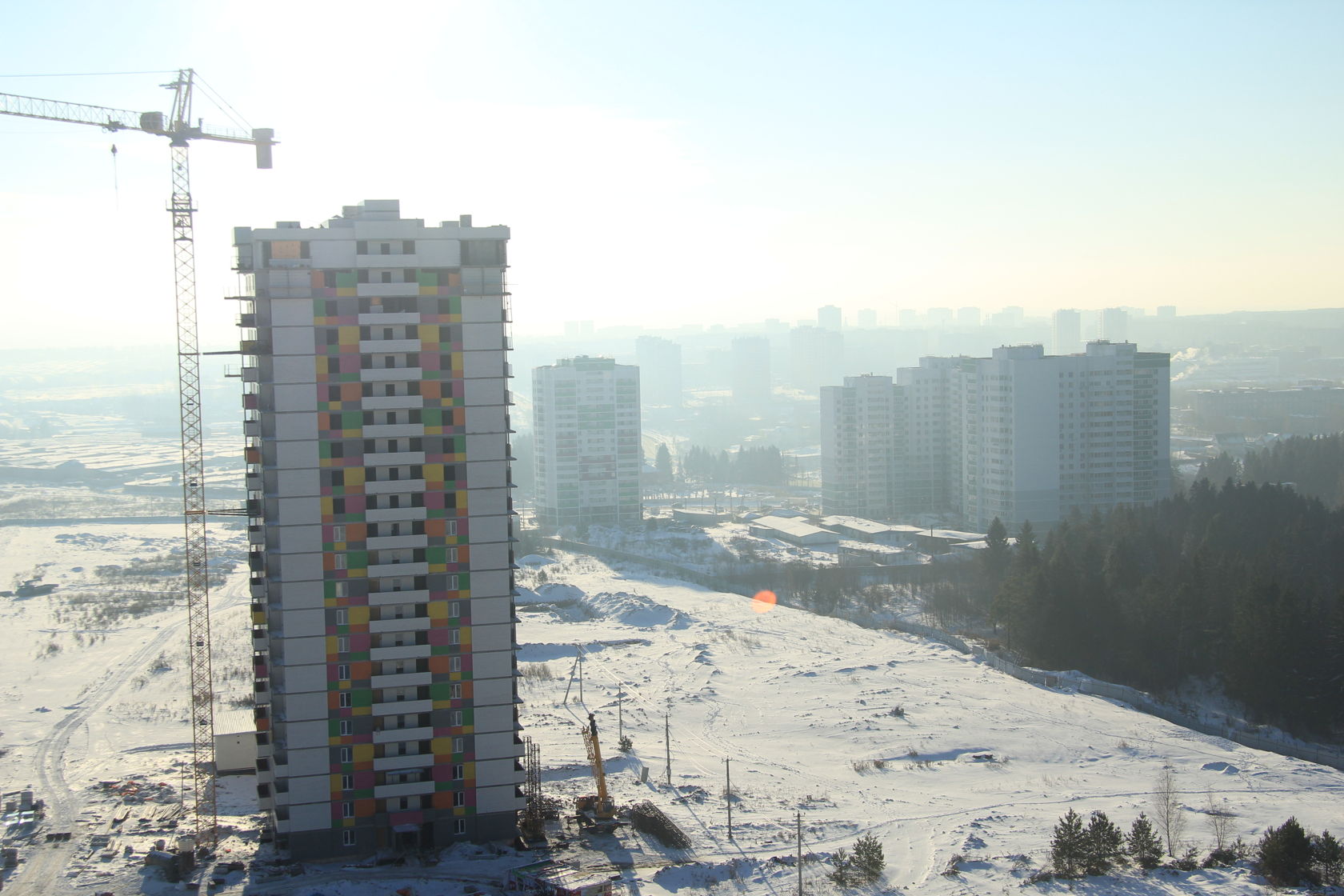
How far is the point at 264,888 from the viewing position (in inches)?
560

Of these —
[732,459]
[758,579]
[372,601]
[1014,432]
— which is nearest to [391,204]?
[372,601]

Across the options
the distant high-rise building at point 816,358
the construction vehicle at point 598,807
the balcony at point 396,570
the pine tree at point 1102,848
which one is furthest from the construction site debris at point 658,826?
the distant high-rise building at point 816,358

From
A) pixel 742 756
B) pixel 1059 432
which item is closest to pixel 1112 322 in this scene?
pixel 1059 432

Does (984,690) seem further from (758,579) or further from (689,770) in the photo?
(758,579)

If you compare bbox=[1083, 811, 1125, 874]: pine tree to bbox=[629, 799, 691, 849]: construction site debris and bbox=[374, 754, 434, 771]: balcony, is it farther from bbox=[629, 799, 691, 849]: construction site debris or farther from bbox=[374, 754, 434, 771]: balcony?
bbox=[374, 754, 434, 771]: balcony

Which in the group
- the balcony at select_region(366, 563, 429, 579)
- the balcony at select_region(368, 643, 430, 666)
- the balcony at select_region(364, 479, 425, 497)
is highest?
the balcony at select_region(364, 479, 425, 497)

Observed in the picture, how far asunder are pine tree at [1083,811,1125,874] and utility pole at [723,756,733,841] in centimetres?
467

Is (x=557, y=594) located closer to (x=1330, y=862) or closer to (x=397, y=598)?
(x=397, y=598)

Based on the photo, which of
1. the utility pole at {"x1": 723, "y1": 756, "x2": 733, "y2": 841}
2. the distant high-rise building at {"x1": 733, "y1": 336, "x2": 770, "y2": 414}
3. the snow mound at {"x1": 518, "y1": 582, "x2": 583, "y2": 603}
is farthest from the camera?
the distant high-rise building at {"x1": 733, "y1": 336, "x2": 770, "y2": 414}

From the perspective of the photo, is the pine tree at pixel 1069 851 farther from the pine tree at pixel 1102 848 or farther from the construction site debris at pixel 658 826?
the construction site debris at pixel 658 826

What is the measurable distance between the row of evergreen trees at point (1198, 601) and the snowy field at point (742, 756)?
2.42 m

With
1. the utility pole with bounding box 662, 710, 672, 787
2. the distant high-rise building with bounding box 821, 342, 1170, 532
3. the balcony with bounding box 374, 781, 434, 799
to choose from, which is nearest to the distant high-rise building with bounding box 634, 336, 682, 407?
the distant high-rise building with bounding box 821, 342, 1170, 532

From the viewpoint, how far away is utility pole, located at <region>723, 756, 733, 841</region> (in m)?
16.3

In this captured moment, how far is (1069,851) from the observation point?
1435 cm
